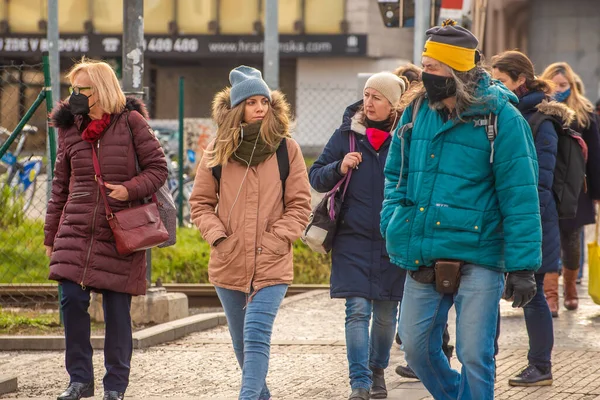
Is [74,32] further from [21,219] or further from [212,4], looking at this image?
[21,219]

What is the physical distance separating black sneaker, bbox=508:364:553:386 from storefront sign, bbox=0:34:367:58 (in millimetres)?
30918

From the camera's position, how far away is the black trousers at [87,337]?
21.1 feet

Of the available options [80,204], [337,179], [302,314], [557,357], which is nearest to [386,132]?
[337,179]

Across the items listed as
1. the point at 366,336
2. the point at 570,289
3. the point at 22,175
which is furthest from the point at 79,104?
the point at 22,175

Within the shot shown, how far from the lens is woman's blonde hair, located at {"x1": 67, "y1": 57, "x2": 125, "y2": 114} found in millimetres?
6453

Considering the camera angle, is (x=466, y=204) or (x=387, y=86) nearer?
(x=466, y=204)

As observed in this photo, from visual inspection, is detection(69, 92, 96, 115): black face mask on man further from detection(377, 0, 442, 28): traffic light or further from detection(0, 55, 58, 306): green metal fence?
detection(377, 0, 442, 28): traffic light

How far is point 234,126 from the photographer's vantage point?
20.0 ft

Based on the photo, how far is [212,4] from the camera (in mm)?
38281

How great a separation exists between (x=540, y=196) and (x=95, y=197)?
2476 mm

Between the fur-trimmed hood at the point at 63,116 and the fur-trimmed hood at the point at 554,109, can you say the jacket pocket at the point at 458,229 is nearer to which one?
the fur-trimmed hood at the point at 554,109

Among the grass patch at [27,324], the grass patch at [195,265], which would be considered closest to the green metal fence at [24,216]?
the grass patch at [27,324]

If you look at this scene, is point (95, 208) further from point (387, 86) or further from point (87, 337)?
point (387, 86)

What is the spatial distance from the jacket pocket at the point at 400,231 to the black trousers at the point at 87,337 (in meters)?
1.84
